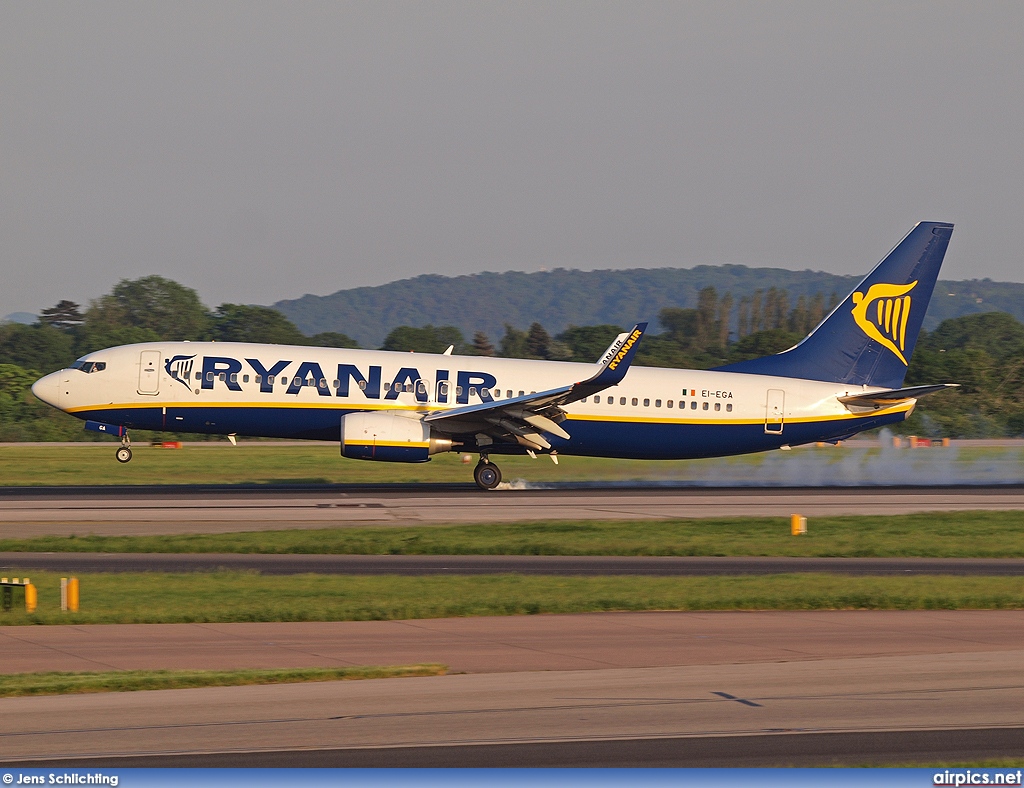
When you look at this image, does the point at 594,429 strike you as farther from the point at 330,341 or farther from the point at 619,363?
the point at 330,341

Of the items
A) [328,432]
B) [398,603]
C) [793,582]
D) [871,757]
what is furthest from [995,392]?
[871,757]

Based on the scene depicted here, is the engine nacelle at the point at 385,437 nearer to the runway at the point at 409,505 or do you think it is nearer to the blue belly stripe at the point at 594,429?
the blue belly stripe at the point at 594,429

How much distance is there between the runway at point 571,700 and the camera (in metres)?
11.0

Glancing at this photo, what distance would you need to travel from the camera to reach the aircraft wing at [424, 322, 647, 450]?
36.5 metres

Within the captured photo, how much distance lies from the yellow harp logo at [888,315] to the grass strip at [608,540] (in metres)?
12.1

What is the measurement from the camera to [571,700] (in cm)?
1297

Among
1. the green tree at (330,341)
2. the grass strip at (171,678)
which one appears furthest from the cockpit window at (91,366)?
the green tree at (330,341)

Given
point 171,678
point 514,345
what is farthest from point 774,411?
point 514,345

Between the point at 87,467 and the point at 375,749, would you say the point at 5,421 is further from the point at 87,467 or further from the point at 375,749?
the point at 375,749

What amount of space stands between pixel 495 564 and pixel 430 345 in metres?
103

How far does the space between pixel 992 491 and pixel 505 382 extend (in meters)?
18.0

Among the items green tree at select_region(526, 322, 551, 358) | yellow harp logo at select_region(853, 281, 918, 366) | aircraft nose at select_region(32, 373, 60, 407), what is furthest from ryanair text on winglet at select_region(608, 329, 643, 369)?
green tree at select_region(526, 322, 551, 358)

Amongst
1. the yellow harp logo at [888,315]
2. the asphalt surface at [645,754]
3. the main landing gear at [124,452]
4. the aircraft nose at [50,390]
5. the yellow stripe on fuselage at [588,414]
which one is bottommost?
the asphalt surface at [645,754]

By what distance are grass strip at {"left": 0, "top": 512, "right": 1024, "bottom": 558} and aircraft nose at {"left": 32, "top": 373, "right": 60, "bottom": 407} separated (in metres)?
13.3
